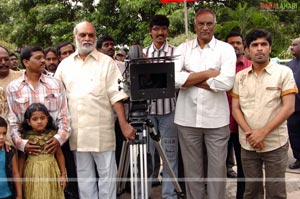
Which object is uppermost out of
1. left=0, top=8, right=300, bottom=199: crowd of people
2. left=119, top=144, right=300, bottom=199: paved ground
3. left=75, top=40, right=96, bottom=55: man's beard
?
left=75, top=40, right=96, bottom=55: man's beard

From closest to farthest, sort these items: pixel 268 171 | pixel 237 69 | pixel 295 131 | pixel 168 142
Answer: pixel 268 171, pixel 168 142, pixel 237 69, pixel 295 131

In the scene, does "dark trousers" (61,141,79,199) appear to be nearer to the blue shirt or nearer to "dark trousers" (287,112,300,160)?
the blue shirt

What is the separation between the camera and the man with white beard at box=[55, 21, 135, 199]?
302cm

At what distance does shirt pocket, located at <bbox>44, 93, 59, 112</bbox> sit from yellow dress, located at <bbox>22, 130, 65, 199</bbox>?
19 centimetres

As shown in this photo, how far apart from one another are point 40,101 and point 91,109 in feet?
1.30

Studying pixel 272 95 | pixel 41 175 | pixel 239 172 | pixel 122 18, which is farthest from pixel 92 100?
pixel 122 18

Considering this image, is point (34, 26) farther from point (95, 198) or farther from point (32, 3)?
point (95, 198)

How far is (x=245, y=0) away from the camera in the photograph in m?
13.0

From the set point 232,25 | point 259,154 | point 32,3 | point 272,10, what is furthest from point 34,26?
point 259,154

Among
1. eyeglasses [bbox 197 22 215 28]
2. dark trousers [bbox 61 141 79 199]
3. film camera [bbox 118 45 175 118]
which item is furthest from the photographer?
dark trousers [bbox 61 141 79 199]

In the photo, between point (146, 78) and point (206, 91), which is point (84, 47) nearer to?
point (146, 78)

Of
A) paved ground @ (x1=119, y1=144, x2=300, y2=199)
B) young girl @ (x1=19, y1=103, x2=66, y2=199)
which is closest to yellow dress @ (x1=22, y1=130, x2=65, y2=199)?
young girl @ (x1=19, y1=103, x2=66, y2=199)

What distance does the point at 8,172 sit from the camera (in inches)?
111

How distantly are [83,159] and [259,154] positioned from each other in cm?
136
